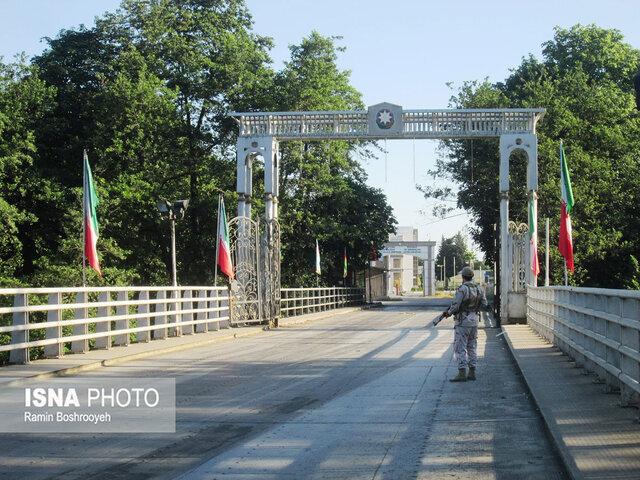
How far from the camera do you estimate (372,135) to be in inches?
1250

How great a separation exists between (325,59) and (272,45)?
9.46ft

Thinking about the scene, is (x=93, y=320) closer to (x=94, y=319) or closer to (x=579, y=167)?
(x=94, y=319)

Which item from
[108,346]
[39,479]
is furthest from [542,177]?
[39,479]

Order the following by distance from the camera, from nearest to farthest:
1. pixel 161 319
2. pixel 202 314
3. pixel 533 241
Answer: pixel 161 319
pixel 202 314
pixel 533 241

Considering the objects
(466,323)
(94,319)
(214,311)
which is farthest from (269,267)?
(466,323)

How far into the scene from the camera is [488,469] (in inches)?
300

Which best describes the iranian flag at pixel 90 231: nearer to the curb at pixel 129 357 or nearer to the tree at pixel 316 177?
the curb at pixel 129 357

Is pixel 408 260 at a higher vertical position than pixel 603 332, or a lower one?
higher

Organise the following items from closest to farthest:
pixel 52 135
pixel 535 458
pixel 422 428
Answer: pixel 535 458, pixel 422 428, pixel 52 135

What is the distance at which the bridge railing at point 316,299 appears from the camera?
129 ft

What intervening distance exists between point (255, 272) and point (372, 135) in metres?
5.87

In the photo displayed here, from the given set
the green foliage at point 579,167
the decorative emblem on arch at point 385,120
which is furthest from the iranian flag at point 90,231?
the green foliage at point 579,167

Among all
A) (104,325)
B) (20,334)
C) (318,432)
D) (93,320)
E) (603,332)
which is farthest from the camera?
(104,325)

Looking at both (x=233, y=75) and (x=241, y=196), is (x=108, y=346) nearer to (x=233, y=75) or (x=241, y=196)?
(x=241, y=196)
